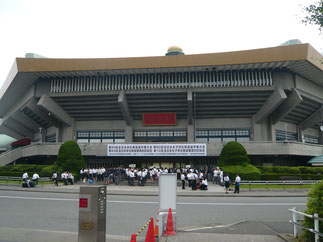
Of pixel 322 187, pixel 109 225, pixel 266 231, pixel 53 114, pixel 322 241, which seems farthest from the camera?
pixel 53 114

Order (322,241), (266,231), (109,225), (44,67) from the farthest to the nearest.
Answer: (44,67)
(109,225)
(266,231)
(322,241)

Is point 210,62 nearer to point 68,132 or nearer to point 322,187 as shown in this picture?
point 68,132

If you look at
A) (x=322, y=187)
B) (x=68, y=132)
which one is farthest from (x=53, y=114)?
(x=322, y=187)

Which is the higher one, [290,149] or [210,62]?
[210,62]

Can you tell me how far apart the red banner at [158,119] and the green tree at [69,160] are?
13428mm

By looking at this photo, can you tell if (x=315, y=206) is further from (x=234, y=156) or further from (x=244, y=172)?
(x=234, y=156)

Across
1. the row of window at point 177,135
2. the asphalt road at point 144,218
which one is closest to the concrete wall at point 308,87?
the row of window at point 177,135

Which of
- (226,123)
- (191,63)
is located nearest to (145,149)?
(191,63)

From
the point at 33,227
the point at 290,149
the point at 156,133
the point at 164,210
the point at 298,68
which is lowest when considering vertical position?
the point at 33,227

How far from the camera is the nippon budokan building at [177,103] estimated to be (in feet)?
115

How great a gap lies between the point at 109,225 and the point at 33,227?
254 centimetres

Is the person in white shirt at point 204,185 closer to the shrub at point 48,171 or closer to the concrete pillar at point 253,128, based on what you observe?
the shrub at point 48,171

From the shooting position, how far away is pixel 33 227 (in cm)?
940

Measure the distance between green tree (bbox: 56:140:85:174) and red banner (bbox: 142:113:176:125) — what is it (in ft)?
44.1
